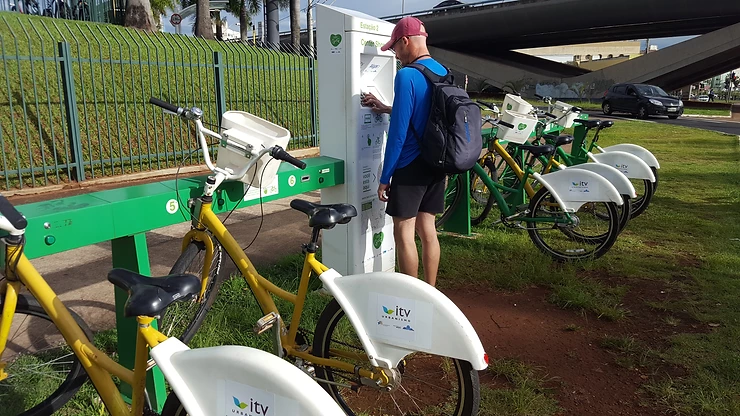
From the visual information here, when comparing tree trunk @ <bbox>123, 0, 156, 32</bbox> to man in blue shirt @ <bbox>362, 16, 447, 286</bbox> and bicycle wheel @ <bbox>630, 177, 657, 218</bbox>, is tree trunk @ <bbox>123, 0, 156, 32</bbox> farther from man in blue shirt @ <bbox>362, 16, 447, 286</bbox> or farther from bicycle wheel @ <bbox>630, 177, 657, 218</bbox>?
man in blue shirt @ <bbox>362, 16, 447, 286</bbox>

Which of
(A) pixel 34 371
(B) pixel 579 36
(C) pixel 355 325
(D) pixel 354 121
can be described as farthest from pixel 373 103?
(B) pixel 579 36

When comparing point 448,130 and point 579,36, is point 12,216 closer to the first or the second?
point 448,130

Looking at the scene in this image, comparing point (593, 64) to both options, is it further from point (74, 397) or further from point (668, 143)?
point (74, 397)

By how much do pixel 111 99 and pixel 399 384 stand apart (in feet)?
28.2

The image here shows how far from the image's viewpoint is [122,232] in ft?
8.18

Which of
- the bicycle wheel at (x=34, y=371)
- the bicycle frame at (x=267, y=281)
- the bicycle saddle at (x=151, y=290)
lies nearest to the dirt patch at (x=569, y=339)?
the bicycle frame at (x=267, y=281)

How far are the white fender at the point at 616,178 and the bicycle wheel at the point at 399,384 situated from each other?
8.83 feet

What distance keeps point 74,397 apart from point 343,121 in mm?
2317

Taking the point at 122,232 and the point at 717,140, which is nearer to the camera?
the point at 122,232

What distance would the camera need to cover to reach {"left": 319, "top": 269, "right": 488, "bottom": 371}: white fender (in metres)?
2.27

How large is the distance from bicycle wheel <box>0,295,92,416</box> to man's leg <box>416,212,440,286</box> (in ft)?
6.75

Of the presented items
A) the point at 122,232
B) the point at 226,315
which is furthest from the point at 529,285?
the point at 122,232

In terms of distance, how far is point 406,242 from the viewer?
3.53 meters

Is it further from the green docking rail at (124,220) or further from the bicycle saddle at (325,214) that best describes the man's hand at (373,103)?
the bicycle saddle at (325,214)
